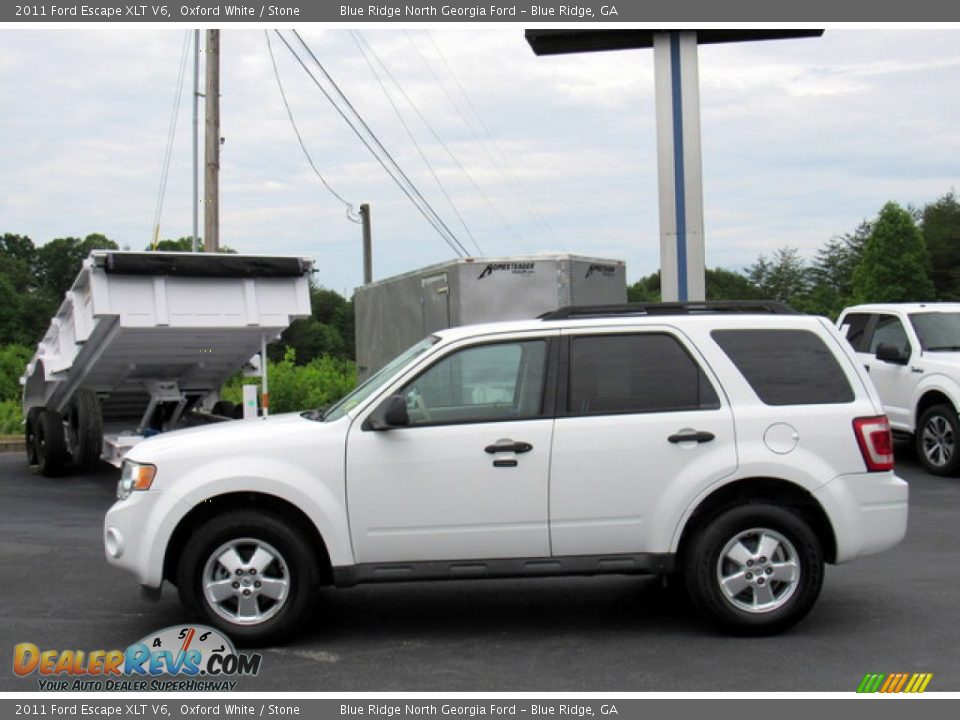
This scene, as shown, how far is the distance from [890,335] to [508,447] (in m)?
9.25

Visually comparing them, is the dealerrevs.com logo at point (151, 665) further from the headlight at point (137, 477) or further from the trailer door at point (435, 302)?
the trailer door at point (435, 302)

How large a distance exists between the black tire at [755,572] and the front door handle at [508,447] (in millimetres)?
1112

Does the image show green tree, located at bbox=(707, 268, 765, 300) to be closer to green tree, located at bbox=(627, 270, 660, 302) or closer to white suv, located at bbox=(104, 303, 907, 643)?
green tree, located at bbox=(627, 270, 660, 302)

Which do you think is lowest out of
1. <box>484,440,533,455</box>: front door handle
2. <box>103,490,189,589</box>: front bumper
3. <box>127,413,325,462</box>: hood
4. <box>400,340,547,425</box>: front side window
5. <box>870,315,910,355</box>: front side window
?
<box>103,490,189,589</box>: front bumper

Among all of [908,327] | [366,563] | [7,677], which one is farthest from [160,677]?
[908,327]

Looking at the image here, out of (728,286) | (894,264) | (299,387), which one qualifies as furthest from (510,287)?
(728,286)

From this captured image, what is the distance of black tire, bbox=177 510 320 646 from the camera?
626 centimetres

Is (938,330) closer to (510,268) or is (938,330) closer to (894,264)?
(510,268)

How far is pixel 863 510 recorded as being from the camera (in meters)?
6.49

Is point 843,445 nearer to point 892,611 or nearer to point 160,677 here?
point 892,611

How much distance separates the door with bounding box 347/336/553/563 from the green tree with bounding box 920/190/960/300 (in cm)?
5366

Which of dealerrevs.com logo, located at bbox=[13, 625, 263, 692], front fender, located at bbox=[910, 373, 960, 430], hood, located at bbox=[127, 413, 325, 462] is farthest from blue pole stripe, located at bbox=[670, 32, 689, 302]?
dealerrevs.com logo, located at bbox=[13, 625, 263, 692]

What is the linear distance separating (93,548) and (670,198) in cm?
903

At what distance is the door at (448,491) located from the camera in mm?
6336
